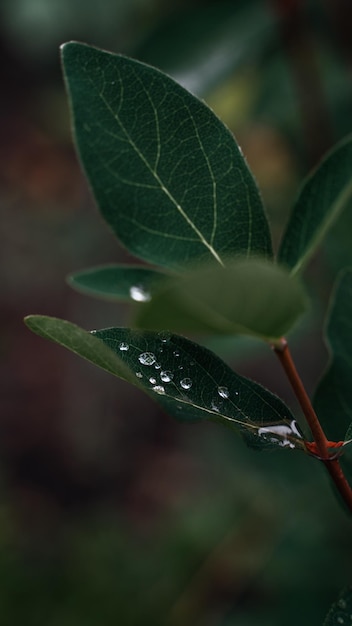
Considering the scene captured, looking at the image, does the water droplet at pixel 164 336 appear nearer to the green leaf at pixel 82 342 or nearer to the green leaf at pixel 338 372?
the green leaf at pixel 82 342

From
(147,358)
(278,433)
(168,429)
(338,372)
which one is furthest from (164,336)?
(168,429)

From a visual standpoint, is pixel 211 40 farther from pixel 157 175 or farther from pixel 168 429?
pixel 168 429

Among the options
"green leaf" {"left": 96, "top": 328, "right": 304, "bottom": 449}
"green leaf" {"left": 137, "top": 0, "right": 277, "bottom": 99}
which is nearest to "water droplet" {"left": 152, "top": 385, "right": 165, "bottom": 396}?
"green leaf" {"left": 96, "top": 328, "right": 304, "bottom": 449}

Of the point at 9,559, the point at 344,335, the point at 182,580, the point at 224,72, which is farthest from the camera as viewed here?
the point at 9,559

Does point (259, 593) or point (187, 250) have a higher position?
point (187, 250)

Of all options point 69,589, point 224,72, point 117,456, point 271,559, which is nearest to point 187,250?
point 224,72

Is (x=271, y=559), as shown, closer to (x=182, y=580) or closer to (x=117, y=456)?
(x=182, y=580)
